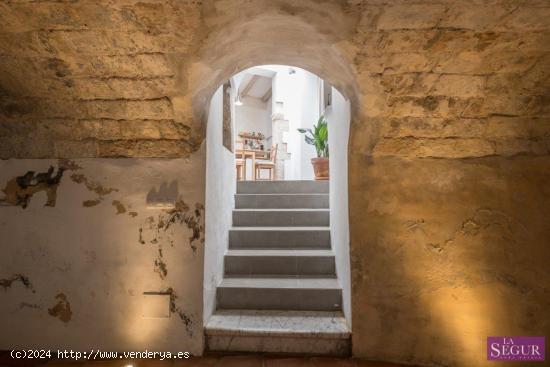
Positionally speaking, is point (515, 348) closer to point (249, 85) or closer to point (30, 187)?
point (30, 187)

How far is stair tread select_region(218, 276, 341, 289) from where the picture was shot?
2289 mm

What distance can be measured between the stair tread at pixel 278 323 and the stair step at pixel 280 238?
772 millimetres

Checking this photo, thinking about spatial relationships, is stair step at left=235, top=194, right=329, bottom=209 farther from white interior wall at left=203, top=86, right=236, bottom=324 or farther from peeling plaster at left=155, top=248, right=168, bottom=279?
peeling plaster at left=155, top=248, right=168, bottom=279

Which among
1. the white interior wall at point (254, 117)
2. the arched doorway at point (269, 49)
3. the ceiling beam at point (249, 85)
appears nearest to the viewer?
the arched doorway at point (269, 49)

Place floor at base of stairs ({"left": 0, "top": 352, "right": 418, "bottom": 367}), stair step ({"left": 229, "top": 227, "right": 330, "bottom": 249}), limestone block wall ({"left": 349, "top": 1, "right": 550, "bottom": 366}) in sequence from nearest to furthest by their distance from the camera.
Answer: limestone block wall ({"left": 349, "top": 1, "right": 550, "bottom": 366})
floor at base of stairs ({"left": 0, "top": 352, "right": 418, "bottom": 367})
stair step ({"left": 229, "top": 227, "right": 330, "bottom": 249})

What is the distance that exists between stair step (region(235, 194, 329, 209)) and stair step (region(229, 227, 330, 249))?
0.50 m

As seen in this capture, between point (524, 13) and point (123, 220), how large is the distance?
246cm

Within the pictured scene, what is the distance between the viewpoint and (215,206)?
2295 millimetres

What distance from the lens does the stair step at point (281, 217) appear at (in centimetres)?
312

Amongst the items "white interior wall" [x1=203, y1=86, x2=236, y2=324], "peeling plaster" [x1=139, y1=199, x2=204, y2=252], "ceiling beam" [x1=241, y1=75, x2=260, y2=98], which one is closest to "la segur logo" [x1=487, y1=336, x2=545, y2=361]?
"white interior wall" [x1=203, y1=86, x2=236, y2=324]

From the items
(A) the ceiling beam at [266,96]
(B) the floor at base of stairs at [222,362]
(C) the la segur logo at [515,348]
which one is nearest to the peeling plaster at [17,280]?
(B) the floor at base of stairs at [222,362]

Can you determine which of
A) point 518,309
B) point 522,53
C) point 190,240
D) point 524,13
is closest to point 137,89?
point 190,240

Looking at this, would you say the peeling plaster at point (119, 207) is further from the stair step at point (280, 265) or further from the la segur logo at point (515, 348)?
the la segur logo at point (515, 348)

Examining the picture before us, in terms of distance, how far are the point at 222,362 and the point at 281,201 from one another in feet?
6.26
